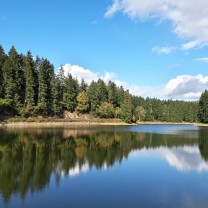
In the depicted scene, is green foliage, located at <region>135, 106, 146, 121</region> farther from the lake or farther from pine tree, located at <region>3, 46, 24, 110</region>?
the lake

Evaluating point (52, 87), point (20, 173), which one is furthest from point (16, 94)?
point (20, 173)

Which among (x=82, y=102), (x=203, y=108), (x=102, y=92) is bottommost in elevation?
(x=203, y=108)

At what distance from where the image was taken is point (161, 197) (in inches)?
672

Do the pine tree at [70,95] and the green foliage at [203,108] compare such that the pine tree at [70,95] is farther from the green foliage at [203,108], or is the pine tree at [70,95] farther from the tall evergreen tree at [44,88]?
the green foliage at [203,108]

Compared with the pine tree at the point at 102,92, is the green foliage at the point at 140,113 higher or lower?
lower

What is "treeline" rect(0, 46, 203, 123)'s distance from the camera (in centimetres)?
8588

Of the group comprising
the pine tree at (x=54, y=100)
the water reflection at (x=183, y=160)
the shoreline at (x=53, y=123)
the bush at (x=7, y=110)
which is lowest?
the water reflection at (x=183, y=160)

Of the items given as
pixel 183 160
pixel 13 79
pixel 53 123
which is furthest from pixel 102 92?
pixel 183 160

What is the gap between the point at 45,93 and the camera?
94.2 m

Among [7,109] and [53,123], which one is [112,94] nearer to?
[53,123]

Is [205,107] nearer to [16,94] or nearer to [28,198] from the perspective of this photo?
[16,94]

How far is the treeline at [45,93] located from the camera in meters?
85.9

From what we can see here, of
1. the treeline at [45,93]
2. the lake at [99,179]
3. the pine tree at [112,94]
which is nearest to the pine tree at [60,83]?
the treeline at [45,93]

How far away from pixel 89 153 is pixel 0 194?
17.7 m
